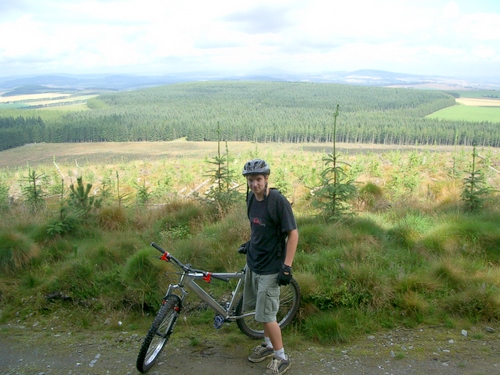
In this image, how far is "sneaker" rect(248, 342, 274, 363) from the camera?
4176mm

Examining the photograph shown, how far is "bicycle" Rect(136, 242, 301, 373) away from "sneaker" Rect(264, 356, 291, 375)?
694 mm

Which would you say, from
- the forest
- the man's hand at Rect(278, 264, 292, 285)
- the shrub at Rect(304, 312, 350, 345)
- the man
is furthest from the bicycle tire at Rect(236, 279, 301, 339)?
the forest

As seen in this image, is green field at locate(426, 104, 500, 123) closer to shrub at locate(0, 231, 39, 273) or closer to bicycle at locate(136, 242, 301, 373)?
bicycle at locate(136, 242, 301, 373)

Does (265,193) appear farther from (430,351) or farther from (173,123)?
(173,123)

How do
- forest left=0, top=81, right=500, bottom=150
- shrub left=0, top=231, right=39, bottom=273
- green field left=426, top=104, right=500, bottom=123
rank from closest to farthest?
shrub left=0, top=231, right=39, bottom=273, forest left=0, top=81, right=500, bottom=150, green field left=426, top=104, right=500, bottom=123

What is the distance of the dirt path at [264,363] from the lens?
400 centimetres

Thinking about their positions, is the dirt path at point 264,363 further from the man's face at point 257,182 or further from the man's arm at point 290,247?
the man's face at point 257,182

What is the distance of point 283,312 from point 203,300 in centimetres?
108

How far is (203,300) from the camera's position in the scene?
4438 mm

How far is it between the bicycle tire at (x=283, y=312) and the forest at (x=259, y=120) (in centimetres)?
2056

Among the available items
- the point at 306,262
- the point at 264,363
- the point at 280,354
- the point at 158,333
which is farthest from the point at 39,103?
the point at 280,354

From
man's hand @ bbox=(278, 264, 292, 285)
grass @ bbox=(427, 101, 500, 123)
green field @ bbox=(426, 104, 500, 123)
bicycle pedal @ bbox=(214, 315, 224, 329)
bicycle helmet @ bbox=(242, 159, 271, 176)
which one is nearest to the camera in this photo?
man's hand @ bbox=(278, 264, 292, 285)

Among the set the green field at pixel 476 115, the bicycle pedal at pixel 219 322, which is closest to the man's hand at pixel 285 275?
the bicycle pedal at pixel 219 322

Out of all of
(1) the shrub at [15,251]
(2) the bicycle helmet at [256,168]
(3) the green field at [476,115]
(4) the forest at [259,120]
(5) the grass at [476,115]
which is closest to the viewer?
(2) the bicycle helmet at [256,168]
